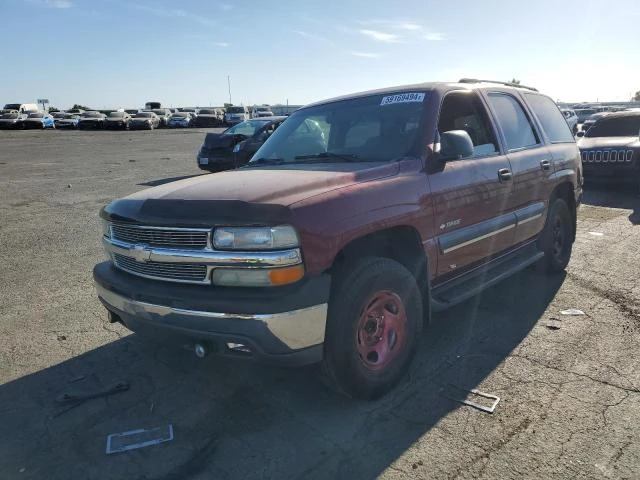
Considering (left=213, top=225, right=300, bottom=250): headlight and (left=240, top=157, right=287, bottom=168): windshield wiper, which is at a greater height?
(left=240, top=157, right=287, bottom=168): windshield wiper

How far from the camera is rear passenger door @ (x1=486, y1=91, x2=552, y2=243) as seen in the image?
4715mm

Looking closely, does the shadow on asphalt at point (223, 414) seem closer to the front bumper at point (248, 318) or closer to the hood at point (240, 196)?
the front bumper at point (248, 318)

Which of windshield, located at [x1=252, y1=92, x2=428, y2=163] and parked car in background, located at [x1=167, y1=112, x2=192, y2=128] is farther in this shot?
parked car in background, located at [x1=167, y1=112, x2=192, y2=128]

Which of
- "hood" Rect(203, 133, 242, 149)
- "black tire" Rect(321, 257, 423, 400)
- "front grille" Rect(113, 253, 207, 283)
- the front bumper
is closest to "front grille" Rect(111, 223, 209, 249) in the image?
"front grille" Rect(113, 253, 207, 283)

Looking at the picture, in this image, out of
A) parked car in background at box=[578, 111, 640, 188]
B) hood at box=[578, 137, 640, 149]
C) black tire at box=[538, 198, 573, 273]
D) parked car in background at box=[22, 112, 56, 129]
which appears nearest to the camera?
black tire at box=[538, 198, 573, 273]

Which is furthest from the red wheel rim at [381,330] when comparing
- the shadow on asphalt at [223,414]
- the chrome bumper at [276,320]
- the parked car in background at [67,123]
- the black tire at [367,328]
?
the parked car in background at [67,123]

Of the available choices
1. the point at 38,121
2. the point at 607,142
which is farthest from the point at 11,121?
the point at 607,142

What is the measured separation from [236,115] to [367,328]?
148 ft

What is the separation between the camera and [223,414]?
10.6 feet

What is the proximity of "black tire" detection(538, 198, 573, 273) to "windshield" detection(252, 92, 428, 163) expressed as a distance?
2257 mm

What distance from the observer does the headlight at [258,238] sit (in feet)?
9.23

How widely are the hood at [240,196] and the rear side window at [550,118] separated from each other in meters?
2.79

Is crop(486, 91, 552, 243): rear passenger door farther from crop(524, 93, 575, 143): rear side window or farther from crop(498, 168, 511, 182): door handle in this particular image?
crop(524, 93, 575, 143): rear side window

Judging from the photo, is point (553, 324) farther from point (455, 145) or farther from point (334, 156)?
point (334, 156)
